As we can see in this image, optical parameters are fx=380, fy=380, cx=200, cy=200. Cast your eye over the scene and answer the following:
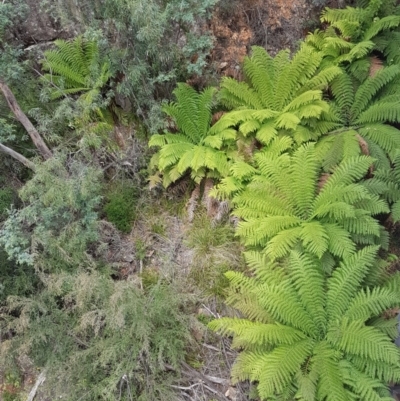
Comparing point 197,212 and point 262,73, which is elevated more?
point 262,73

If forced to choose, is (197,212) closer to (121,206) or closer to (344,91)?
(121,206)

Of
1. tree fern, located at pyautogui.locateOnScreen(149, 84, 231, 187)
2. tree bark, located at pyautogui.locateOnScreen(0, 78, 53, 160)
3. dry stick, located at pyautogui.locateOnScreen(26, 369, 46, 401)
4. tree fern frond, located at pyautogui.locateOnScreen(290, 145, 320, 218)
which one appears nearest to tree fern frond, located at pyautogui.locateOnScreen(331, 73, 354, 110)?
tree fern frond, located at pyautogui.locateOnScreen(290, 145, 320, 218)

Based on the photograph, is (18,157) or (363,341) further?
(18,157)

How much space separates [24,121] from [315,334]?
368cm

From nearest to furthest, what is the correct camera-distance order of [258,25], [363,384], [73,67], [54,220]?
[363,384] < [54,220] < [73,67] < [258,25]

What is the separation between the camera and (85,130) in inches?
169

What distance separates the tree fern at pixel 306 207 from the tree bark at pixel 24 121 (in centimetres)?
223

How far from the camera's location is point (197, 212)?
4.44 meters

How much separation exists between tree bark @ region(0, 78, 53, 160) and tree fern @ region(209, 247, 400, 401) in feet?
8.33

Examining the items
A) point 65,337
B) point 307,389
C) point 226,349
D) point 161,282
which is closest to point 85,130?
point 161,282

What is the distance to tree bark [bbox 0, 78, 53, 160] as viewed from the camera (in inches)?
154

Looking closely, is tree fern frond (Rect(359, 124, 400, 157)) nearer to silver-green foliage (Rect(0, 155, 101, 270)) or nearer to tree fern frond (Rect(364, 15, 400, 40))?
tree fern frond (Rect(364, 15, 400, 40))

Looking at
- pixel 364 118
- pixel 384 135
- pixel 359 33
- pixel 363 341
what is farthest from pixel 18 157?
pixel 359 33

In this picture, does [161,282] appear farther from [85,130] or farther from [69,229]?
[85,130]
